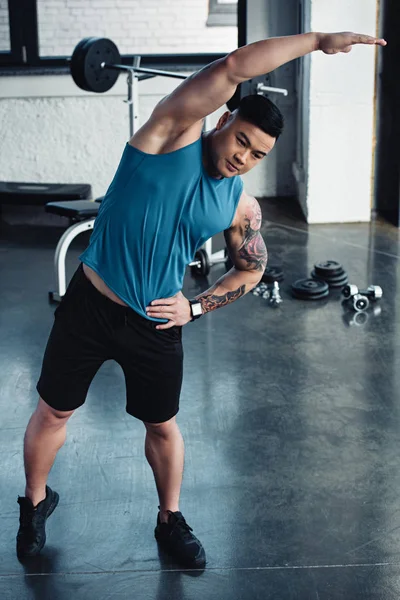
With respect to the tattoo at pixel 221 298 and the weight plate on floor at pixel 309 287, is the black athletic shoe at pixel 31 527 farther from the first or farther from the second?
the weight plate on floor at pixel 309 287

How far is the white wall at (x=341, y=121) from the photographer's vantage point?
495cm

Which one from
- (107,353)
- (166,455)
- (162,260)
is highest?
(162,260)

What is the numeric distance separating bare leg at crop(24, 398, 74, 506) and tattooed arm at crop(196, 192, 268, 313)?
43 centimetres

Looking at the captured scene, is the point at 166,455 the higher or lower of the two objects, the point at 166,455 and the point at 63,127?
the lower

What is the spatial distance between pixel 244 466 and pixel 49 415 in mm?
747

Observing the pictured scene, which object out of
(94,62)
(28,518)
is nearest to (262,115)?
(28,518)

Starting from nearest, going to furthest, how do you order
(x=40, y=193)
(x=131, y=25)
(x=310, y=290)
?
(x=310, y=290), (x=40, y=193), (x=131, y=25)

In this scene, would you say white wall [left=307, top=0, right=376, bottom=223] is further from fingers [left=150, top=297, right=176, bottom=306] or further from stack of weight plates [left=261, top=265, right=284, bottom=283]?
fingers [left=150, top=297, right=176, bottom=306]

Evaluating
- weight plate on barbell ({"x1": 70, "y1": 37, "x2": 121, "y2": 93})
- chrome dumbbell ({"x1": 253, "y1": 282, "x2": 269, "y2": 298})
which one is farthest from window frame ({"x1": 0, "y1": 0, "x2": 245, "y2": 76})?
chrome dumbbell ({"x1": 253, "y1": 282, "x2": 269, "y2": 298})

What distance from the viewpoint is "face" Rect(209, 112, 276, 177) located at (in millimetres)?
1660

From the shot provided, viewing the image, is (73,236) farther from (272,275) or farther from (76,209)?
(272,275)

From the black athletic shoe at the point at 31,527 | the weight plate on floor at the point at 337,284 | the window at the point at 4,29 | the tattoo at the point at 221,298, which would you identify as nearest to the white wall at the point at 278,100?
the window at the point at 4,29

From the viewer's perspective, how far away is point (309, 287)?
4.01m

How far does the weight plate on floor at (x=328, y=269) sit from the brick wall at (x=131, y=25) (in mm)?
2473
